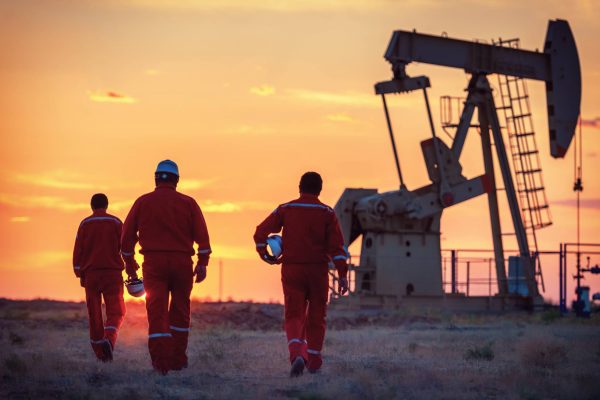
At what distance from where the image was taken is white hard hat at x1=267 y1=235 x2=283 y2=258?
14188 millimetres

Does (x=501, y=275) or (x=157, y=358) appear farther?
(x=501, y=275)

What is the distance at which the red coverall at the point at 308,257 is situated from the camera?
14.1 m

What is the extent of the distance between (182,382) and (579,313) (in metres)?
22.9

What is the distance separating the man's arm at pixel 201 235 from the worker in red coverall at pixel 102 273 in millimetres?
2136

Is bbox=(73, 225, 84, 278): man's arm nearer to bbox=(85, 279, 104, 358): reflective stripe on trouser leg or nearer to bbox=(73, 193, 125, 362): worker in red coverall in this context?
bbox=(73, 193, 125, 362): worker in red coverall

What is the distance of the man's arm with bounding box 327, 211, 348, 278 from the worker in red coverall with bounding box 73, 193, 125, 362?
3.04m

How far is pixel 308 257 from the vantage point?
46.4ft

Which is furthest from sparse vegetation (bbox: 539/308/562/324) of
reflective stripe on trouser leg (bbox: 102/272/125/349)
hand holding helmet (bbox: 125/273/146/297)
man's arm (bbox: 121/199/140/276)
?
man's arm (bbox: 121/199/140/276)

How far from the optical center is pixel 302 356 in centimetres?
1394

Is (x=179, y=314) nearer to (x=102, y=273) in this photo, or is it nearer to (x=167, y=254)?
(x=167, y=254)

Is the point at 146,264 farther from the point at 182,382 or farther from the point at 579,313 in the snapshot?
the point at 579,313

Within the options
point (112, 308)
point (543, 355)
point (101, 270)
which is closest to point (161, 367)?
point (112, 308)

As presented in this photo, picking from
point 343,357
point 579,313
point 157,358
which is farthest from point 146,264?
point 579,313

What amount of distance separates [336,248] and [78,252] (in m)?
3.60
